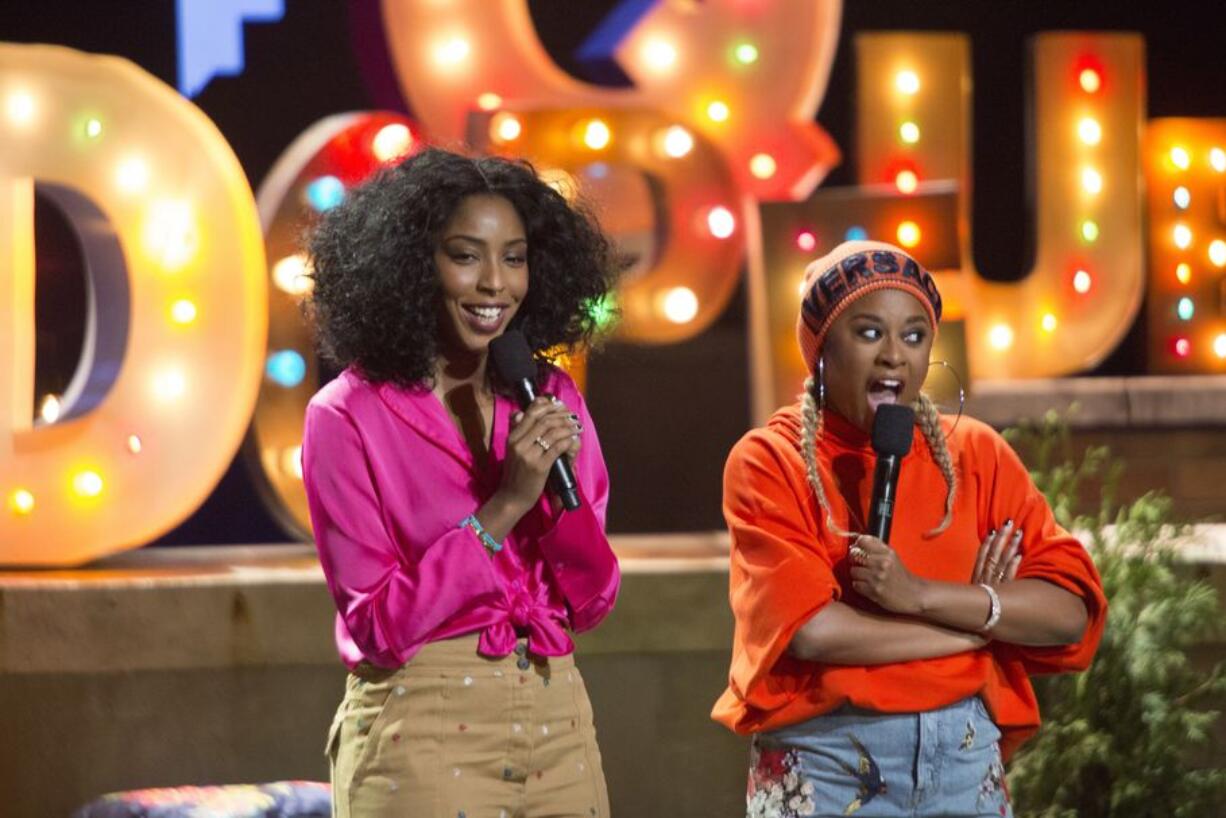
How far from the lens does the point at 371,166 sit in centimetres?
498

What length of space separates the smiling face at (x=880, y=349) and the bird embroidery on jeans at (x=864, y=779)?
1.71ft

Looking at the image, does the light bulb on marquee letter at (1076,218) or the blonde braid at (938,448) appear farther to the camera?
the light bulb on marquee letter at (1076,218)

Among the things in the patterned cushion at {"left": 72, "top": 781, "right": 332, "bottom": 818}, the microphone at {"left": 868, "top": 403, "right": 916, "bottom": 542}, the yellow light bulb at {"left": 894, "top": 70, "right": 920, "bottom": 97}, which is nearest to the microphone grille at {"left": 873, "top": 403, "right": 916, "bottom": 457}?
the microphone at {"left": 868, "top": 403, "right": 916, "bottom": 542}

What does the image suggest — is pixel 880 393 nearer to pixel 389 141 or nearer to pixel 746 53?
pixel 389 141

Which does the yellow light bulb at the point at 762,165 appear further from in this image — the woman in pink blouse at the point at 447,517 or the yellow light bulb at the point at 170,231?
the woman in pink blouse at the point at 447,517

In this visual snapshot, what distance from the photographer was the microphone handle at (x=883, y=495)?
2.56 metres

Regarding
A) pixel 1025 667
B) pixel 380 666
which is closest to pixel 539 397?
pixel 380 666

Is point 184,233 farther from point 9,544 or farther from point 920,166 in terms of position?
point 920,166

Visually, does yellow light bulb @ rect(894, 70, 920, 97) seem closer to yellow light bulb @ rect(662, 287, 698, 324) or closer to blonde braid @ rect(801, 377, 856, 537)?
yellow light bulb @ rect(662, 287, 698, 324)

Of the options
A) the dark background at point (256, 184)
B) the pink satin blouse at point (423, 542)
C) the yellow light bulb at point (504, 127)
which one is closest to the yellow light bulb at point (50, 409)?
the dark background at point (256, 184)

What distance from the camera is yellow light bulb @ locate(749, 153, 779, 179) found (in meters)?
5.46

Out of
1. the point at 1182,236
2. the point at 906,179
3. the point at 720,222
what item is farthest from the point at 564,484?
the point at 1182,236

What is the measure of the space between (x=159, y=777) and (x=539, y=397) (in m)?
2.46

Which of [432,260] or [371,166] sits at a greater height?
[371,166]
